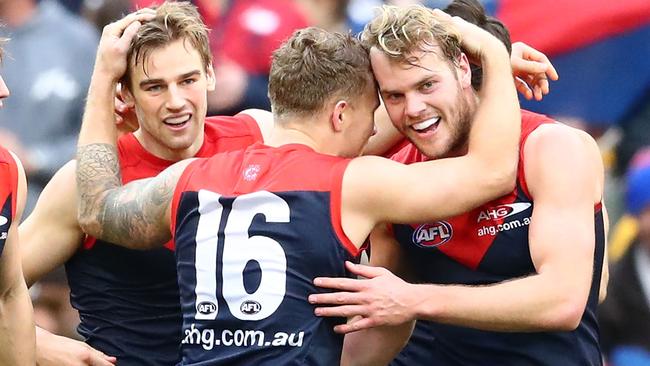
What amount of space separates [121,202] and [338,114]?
0.91m

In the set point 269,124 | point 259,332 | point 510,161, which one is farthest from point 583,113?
point 259,332

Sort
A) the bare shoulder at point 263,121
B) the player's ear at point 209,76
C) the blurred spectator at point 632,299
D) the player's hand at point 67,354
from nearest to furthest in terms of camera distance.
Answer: the player's hand at point 67,354
the player's ear at point 209,76
the bare shoulder at point 263,121
the blurred spectator at point 632,299

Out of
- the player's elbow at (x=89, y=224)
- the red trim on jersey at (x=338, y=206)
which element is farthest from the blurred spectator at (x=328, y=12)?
the red trim on jersey at (x=338, y=206)

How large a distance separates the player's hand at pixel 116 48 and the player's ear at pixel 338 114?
1066mm

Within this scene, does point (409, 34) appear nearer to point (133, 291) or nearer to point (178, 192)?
point (178, 192)

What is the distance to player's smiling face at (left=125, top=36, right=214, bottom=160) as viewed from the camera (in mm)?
5938

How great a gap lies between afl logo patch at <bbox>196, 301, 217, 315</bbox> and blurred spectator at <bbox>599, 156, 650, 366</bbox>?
3.90m

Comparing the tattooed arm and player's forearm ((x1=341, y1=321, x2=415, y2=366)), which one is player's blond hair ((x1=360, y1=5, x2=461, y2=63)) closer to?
the tattooed arm

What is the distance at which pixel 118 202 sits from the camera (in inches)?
218

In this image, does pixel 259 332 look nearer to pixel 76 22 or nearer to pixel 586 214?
pixel 586 214

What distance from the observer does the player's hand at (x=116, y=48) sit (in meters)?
5.93

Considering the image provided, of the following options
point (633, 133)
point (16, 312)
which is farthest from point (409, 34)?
point (633, 133)

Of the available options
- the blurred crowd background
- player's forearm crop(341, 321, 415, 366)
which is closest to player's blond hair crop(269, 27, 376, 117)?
player's forearm crop(341, 321, 415, 366)

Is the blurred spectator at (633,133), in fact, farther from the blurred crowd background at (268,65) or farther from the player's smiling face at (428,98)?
the player's smiling face at (428,98)
